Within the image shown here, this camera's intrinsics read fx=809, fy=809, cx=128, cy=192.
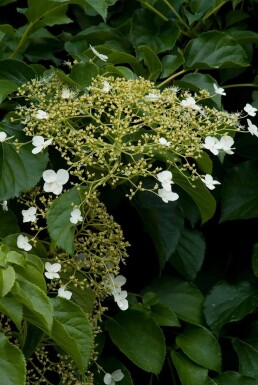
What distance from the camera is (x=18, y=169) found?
1554 millimetres

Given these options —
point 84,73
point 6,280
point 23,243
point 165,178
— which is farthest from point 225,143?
point 6,280

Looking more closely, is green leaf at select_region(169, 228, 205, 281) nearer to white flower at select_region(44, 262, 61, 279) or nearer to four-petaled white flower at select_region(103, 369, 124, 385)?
four-petaled white flower at select_region(103, 369, 124, 385)

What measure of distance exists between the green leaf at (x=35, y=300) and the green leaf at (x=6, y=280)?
0.8 inches

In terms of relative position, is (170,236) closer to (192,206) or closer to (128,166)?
(192,206)

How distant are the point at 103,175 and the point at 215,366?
0.57m

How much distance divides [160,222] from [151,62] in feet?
1.16

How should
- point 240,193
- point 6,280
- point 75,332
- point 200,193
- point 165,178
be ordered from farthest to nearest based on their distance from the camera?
point 240,193, point 200,193, point 165,178, point 75,332, point 6,280

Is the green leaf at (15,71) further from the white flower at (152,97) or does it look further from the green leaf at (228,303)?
the green leaf at (228,303)

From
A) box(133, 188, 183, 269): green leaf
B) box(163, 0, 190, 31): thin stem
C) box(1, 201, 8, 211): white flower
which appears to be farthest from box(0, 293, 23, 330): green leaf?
box(163, 0, 190, 31): thin stem

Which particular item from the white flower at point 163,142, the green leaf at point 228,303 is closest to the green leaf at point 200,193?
the white flower at point 163,142

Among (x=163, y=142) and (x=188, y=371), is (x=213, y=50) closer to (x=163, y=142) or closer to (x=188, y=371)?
(x=163, y=142)

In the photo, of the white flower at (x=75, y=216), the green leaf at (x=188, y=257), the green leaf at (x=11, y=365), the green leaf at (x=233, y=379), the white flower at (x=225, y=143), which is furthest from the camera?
the green leaf at (x=188, y=257)

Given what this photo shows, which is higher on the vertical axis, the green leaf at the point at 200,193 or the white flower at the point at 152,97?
the white flower at the point at 152,97

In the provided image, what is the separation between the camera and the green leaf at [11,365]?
1.21 metres
